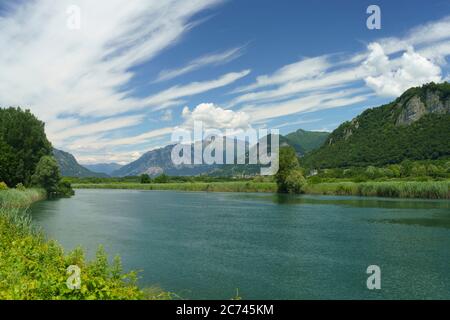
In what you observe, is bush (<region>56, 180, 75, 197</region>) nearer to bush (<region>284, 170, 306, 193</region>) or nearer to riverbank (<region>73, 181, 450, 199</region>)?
riverbank (<region>73, 181, 450, 199</region>)

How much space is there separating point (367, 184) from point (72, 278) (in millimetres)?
79580

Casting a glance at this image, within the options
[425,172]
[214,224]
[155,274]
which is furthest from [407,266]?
[425,172]

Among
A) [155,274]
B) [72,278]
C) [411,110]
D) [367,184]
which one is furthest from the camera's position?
[411,110]

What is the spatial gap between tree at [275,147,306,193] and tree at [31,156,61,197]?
158 feet

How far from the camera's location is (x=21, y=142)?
246ft

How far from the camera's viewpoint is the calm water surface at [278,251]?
18.8 metres

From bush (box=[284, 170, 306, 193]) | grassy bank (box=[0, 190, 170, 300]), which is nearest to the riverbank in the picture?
bush (box=[284, 170, 306, 193])

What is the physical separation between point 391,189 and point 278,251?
57667mm

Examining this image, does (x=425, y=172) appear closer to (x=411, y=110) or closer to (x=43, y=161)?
(x=43, y=161)

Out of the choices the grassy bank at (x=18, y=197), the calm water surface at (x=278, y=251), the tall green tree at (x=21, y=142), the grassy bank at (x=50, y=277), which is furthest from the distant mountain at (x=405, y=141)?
the grassy bank at (x=50, y=277)

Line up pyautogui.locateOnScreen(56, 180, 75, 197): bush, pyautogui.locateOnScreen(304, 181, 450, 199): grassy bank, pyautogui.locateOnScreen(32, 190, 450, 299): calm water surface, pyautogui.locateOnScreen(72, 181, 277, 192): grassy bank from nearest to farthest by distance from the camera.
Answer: pyautogui.locateOnScreen(32, 190, 450, 299): calm water surface → pyautogui.locateOnScreen(304, 181, 450, 199): grassy bank → pyautogui.locateOnScreen(56, 180, 75, 197): bush → pyautogui.locateOnScreen(72, 181, 277, 192): grassy bank

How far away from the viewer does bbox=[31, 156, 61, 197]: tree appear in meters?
73.3

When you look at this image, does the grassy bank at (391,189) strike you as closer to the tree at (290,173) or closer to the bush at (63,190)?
→ the tree at (290,173)
